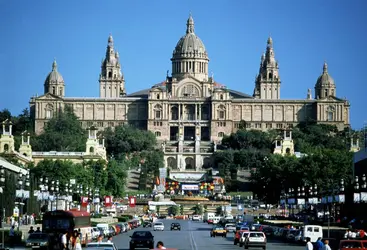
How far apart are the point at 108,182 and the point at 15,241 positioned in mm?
92821

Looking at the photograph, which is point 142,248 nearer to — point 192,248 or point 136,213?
point 192,248

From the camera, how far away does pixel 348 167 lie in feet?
428

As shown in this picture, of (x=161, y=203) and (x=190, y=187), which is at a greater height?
(x=190, y=187)

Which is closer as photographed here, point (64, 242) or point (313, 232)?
point (64, 242)

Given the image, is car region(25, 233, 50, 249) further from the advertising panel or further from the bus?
the advertising panel

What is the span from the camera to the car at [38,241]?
6234 centimetres

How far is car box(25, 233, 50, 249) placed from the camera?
62.3m

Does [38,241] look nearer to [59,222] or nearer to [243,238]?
[59,222]

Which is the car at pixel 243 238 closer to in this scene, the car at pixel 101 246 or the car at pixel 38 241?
the car at pixel 38 241

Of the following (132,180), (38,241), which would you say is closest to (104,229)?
(38,241)

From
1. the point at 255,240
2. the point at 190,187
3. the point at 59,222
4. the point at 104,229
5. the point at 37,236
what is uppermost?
the point at 190,187

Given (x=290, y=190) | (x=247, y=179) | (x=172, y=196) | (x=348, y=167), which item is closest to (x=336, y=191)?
(x=348, y=167)

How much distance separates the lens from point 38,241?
2464 inches

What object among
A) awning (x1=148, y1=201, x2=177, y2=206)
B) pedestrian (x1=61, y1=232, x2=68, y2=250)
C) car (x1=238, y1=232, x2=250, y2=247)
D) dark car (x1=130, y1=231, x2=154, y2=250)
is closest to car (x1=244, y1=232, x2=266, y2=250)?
car (x1=238, y1=232, x2=250, y2=247)
